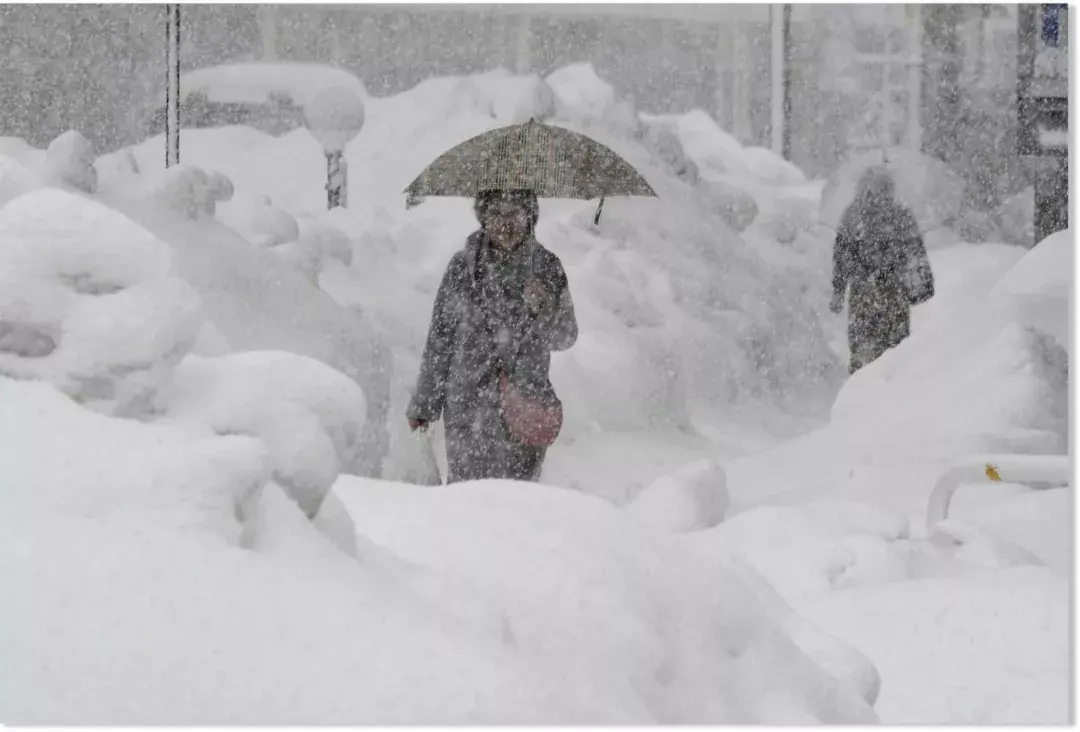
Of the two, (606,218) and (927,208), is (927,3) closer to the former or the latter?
(927,208)

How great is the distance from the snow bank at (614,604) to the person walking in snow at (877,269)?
1.38 metres

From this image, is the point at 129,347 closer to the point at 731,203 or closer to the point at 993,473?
the point at 993,473

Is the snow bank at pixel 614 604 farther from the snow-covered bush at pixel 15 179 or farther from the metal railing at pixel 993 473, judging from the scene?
the metal railing at pixel 993 473

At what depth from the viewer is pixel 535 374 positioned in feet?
9.03

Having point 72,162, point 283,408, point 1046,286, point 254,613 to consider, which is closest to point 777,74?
point 1046,286

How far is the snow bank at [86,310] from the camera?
1.51m

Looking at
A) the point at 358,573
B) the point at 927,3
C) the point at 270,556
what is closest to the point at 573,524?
the point at 358,573

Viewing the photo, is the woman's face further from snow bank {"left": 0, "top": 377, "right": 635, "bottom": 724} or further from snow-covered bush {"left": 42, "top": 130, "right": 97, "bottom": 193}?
snow bank {"left": 0, "top": 377, "right": 635, "bottom": 724}

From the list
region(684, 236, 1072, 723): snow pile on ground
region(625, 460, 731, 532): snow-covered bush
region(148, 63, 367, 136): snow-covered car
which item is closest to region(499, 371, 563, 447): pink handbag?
region(625, 460, 731, 532): snow-covered bush

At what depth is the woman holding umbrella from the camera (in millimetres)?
2713

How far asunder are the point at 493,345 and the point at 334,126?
2.50 feet

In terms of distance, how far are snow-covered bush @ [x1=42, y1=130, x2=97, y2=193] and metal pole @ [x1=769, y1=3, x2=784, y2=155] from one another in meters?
1.64

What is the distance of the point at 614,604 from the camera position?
1.63 meters

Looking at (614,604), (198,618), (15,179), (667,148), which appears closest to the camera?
(198,618)
